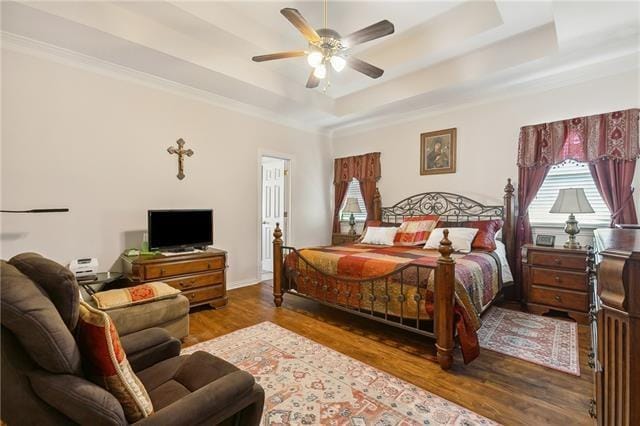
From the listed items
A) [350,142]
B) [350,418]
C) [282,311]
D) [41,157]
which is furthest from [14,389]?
[350,142]

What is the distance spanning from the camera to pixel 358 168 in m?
5.76

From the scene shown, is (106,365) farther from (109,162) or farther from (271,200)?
(271,200)

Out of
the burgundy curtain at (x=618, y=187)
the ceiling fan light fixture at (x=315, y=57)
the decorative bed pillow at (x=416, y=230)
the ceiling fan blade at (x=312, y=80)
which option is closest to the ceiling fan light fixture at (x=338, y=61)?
the ceiling fan light fixture at (x=315, y=57)

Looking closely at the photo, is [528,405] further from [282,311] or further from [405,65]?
[405,65]

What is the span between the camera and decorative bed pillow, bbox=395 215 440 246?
13.8ft

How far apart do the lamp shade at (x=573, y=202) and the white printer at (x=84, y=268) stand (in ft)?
16.3

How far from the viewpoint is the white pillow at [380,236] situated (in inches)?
173

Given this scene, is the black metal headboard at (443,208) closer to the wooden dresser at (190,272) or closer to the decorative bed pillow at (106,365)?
the wooden dresser at (190,272)

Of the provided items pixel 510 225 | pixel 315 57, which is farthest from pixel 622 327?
pixel 510 225

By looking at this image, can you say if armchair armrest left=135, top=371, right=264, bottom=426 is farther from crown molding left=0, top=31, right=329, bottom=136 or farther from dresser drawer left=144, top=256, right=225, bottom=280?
A: crown molding left=0, top=31, right=329, bottom=136

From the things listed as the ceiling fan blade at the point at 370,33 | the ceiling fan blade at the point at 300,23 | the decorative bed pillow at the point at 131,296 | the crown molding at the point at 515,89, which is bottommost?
the decorative bed pillow at the point at 131,296

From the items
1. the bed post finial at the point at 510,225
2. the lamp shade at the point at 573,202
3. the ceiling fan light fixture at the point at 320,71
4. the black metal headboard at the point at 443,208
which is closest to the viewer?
the ceiling fan light fixture at the point at 320,71

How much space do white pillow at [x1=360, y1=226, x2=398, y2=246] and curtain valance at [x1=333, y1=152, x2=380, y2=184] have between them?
1.31 meters

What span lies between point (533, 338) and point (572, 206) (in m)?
1.46
